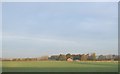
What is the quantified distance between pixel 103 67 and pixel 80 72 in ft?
2.50

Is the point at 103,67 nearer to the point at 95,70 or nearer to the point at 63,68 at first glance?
the point at 95,70

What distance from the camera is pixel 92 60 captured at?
9461mm

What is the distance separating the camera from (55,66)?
9.44 meters

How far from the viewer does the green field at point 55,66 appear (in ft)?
30.3

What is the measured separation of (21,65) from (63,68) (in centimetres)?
125

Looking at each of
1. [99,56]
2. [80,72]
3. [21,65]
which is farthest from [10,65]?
[99,56]

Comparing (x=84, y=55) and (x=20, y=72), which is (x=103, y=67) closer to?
(x=84, y=55)

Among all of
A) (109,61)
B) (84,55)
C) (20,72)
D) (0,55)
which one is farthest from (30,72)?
(109,61)

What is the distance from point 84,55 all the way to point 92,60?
0.29 meters

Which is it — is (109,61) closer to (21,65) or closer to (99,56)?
(99,56)

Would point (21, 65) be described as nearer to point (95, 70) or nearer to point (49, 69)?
point (49, 69)

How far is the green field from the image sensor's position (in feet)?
30.3

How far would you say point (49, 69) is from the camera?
9273 millimetres

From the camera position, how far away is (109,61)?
9312mm
